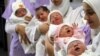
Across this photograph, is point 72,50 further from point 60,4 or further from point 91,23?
point 60,4

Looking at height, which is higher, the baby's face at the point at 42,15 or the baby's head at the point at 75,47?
the baby's face at the point at 42,15

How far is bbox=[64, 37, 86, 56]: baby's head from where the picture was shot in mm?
1521

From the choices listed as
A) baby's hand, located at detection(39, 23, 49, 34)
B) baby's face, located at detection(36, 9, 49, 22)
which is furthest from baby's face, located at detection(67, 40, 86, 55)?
baby's face, located at detection(36, 9, 49, 22)

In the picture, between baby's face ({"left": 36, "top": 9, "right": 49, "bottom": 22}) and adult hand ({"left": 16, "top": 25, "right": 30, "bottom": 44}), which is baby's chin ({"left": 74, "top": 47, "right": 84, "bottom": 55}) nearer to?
baby's face ({"left": 36, "top": 9, "right": 49, "bottom": 22})

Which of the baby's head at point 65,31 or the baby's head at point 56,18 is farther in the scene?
the baby's head at point 56,18

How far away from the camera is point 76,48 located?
152 centimetres

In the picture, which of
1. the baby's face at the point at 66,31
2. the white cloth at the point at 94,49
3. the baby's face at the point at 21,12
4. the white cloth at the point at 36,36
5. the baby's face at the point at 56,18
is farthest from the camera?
the baby's face at the point at 21,12

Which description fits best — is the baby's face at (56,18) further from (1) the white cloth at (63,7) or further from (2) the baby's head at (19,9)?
(2) the baby's head at (19,9)

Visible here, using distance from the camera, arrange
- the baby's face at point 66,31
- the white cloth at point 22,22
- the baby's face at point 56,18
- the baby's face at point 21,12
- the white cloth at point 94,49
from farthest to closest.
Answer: the baby's face at point 21,12 → the white cloth at point 22,22 → the baby's face at point 56,18 → the baby's face at point 66,31 → the white cloth at point 94,49

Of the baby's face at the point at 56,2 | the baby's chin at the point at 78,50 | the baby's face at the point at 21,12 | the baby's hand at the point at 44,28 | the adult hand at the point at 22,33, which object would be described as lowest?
the adult hand at the point at 22,33

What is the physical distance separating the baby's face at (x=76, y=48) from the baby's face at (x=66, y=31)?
0.50 ft

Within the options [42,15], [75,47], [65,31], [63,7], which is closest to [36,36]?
[42,15]

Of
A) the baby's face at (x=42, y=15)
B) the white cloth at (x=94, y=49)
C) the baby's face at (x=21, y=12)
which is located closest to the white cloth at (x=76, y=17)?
the baby's face at (x=42, y=15)

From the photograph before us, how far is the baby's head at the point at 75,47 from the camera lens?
4.99ft
